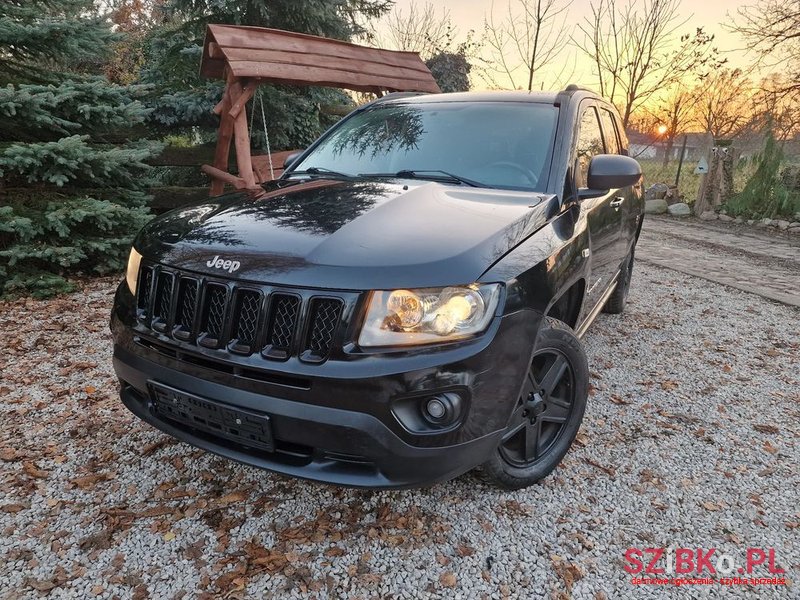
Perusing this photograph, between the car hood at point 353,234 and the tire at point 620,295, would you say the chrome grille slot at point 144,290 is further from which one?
the tire at point 620,295

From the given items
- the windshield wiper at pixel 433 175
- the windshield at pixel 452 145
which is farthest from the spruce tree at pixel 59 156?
the windshield wiper at pixel 433 175

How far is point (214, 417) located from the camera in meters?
1.86

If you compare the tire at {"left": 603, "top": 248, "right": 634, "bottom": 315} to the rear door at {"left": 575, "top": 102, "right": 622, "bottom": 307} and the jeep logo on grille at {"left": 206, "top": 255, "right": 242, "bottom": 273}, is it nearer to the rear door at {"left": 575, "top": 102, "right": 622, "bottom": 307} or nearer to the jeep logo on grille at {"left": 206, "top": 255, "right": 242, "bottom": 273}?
the rear door at {"left": 575, "top": 102, "right": 622, "bottom": 307}

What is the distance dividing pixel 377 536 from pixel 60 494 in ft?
4.85

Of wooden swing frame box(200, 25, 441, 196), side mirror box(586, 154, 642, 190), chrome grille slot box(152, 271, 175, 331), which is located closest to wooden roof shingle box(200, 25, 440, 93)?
wooden swing frame box(200, 25, 441, 196)

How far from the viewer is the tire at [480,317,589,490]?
2.21 metres

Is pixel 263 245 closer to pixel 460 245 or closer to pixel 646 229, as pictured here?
pixel 460 245

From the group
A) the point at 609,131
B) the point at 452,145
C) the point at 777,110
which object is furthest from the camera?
the point at 777,110

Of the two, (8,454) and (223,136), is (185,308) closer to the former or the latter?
(8,454)

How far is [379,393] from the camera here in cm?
165

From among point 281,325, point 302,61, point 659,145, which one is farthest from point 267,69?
point 659,145

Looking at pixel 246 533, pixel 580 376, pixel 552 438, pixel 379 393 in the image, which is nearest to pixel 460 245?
pixel 379 393

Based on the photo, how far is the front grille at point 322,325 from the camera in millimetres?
1688

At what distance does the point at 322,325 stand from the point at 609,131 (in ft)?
10.8
